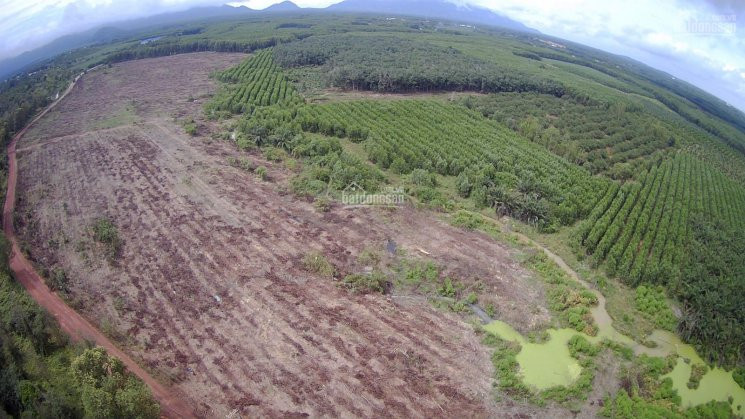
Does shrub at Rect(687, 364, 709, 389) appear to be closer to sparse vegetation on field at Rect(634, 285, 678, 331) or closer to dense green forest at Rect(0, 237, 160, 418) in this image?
sparse vegetation on field at Rect(634, 285, 678, 331)

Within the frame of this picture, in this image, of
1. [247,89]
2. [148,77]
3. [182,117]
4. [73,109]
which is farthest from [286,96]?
[148,77]

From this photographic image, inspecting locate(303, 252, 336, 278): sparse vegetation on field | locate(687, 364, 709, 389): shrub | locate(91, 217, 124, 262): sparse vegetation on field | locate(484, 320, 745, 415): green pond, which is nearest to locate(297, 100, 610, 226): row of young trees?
locate(484, 320, 745, 415): green pond

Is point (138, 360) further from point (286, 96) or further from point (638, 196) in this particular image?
point (286, 96)

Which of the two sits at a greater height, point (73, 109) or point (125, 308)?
point (73, 109)

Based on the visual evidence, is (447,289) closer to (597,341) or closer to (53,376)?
(597,341)

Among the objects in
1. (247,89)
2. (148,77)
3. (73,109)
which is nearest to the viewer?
(73,109)

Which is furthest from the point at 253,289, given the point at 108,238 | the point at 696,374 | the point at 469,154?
the point at 469,154

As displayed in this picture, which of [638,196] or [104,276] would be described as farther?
[638,196]
